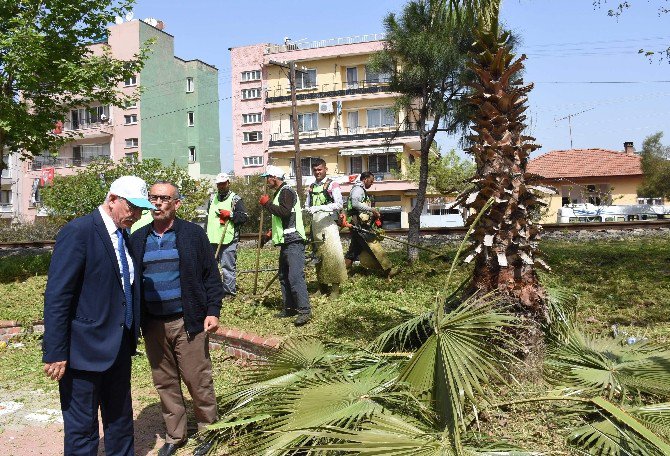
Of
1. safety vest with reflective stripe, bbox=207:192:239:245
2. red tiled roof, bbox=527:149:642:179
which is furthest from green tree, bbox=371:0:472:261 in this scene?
red tiled roof, bbox=527:149:642:179

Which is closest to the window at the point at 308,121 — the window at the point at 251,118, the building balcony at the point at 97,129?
the window at the point at 251,118

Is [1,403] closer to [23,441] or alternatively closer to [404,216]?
[23,441]

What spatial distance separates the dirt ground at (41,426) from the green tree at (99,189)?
20.8m

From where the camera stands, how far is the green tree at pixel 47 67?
541 inches

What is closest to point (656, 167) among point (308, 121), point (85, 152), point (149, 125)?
point (308, 121)

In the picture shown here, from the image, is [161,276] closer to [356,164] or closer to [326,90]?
[356,164]

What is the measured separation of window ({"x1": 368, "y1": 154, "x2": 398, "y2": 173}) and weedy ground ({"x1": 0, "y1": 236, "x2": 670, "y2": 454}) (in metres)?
37.2

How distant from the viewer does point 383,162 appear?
50.3 meters

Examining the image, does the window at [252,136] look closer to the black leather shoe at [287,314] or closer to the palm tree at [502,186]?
the black leather shoe at [287,314]

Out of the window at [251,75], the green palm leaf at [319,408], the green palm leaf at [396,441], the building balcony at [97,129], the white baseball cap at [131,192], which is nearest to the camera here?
the green palm leaf at [396,441]

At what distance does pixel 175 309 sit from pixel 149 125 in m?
51.5

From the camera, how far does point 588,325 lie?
290 inches

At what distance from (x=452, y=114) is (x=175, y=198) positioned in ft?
37.4

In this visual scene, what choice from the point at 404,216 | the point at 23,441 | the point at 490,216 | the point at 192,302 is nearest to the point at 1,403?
the point at 23,441
